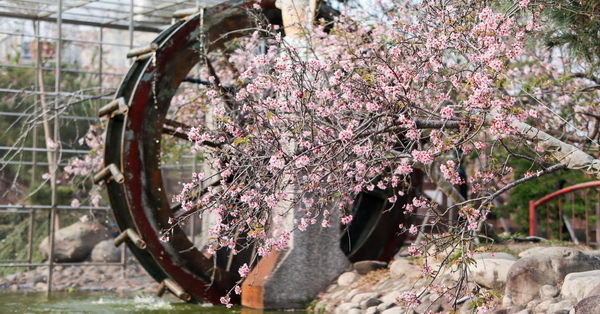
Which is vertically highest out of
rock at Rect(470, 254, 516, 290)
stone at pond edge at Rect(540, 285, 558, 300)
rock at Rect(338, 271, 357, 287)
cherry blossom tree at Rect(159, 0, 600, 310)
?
cherry blossom tree at Rect(159, 0, 600, 310)

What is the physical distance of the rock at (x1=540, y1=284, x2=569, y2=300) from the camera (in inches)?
197

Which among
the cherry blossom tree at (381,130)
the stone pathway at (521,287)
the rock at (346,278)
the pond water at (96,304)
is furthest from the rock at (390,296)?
the cherry blossom tree at (381,130)

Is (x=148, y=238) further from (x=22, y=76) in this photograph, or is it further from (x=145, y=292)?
(x=22, y=76)

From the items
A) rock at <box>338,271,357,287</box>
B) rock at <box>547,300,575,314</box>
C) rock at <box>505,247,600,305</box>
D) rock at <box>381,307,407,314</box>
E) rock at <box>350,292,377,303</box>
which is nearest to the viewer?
rock at <box>547,300,575,314</box>

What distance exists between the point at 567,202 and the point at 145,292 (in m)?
5.74

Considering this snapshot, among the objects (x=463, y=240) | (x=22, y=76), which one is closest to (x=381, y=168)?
(x=463, y=240)

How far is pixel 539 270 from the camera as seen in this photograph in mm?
5172

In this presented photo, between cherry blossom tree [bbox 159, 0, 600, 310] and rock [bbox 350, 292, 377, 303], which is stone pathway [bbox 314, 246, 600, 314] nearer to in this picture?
rock [bbox 350, 292, 377, 303]

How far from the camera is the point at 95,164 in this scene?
10281 mm

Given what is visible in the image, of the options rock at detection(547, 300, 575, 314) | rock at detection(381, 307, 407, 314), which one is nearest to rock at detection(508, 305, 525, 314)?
rock at detection(547, 300, 575, 314)

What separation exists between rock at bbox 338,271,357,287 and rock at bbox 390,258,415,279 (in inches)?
16.6

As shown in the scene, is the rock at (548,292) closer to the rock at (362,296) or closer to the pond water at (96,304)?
the rock at (362,296)

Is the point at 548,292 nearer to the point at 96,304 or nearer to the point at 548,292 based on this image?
→ the point at 548,292

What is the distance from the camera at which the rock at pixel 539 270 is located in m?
5.14
